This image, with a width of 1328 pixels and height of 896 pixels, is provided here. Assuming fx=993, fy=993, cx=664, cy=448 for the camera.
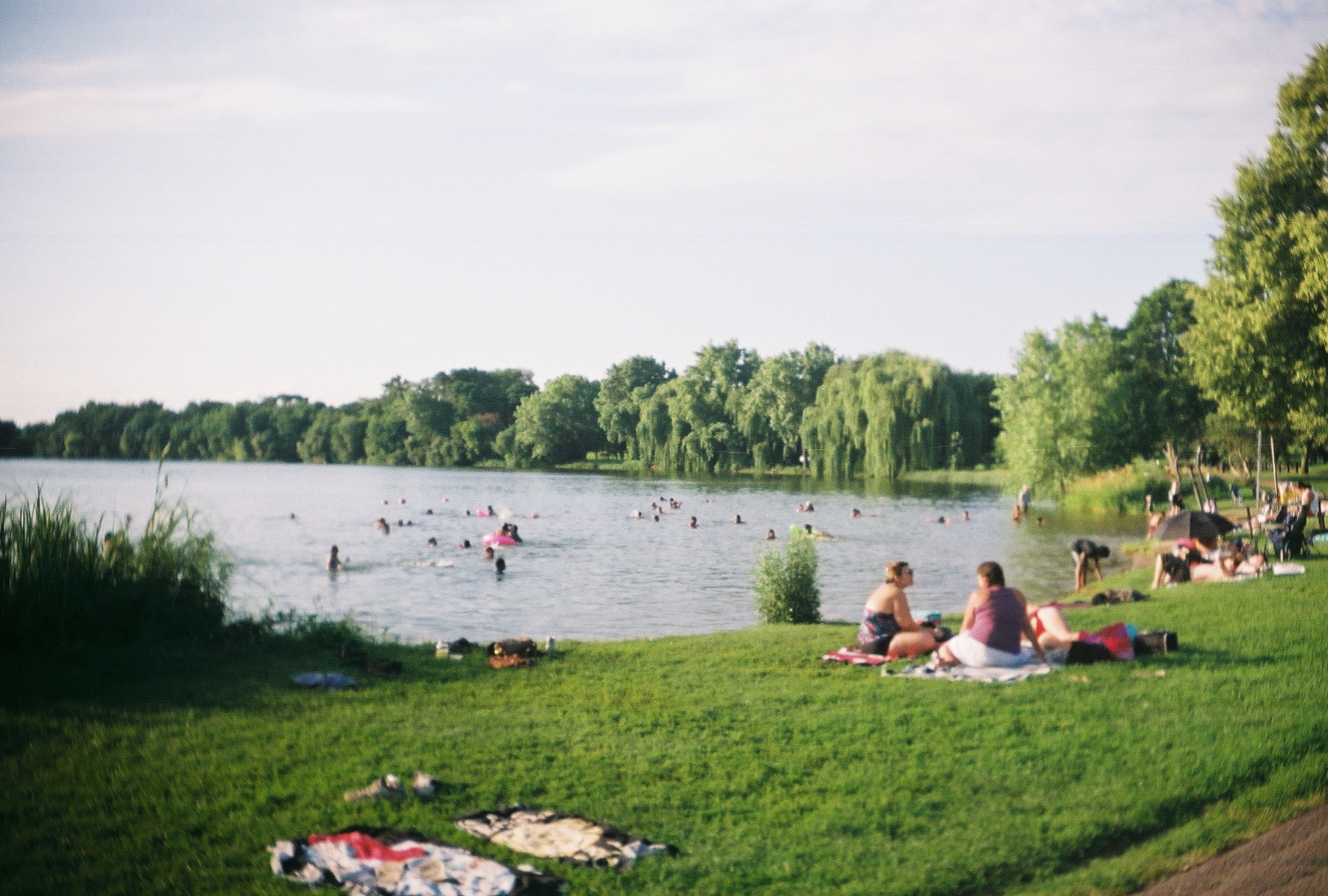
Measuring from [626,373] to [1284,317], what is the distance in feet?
283

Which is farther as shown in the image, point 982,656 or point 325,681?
point 982,656

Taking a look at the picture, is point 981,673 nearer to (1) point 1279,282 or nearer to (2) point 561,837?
(2) point 561,837

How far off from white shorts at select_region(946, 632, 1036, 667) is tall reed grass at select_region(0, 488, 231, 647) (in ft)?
25.1

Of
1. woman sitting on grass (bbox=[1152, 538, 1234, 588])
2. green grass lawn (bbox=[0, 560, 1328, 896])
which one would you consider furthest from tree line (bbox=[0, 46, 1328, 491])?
woman sitting on grass (bbox=[1152, 538, 1234, 588])

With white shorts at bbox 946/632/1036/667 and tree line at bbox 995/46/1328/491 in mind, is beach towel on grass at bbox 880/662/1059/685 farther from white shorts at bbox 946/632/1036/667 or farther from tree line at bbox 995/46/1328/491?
tree line at bbox 995/46/1328/491

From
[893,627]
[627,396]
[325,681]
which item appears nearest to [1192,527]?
[893,627]

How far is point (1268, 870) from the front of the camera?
5.05m

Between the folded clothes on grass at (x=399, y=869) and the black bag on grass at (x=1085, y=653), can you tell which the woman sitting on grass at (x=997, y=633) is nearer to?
the black bag on grass at (x=1085, y=653)

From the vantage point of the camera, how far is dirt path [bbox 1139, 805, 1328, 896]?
4.84 meters

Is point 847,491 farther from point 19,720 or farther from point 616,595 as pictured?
point 19,720

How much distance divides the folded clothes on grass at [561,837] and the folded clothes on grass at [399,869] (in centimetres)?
27

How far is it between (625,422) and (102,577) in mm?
89836

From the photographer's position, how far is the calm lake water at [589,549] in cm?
1831

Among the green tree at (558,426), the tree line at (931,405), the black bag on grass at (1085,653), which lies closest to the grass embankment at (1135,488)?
the tree line at (931,405)
